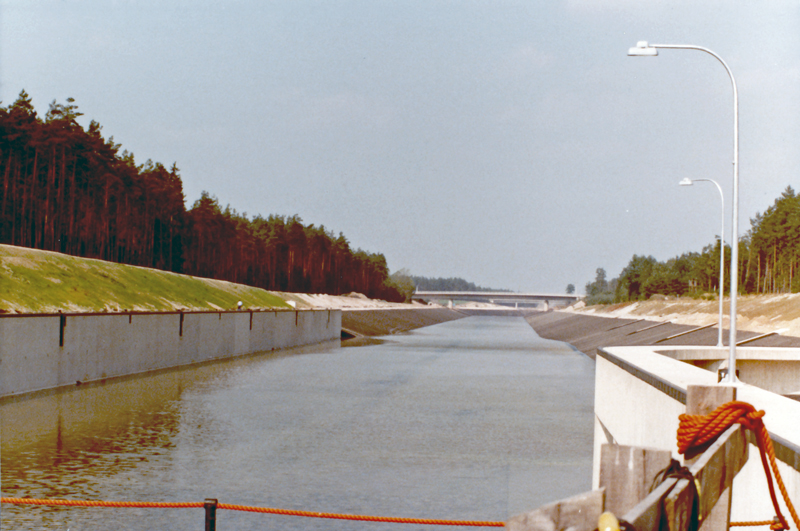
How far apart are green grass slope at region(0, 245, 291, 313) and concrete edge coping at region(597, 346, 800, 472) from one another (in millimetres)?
22114

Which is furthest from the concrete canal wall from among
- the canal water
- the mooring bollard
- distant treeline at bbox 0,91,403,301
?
distant treeline at bbox 0,91,403,301

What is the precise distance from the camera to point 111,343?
32.7 meters

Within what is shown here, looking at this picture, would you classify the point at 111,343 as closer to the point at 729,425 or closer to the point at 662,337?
the point at 729,425

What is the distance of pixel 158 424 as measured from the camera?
2239 cm

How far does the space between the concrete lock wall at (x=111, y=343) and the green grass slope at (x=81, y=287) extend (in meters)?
2.33

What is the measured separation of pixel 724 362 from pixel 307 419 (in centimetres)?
1186

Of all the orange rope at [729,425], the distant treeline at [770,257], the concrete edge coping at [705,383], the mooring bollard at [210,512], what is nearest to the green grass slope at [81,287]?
the concrete edge coping at [705,383]

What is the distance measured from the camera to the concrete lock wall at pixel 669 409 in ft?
22.8

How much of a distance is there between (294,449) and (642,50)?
12602 mm

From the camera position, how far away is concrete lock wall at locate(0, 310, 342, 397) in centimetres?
2567

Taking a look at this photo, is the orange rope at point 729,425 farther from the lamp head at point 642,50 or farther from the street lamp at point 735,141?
the lamp head at point 642,50

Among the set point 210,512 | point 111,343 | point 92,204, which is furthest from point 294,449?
point 92,204

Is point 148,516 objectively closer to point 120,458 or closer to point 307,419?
point 120,458

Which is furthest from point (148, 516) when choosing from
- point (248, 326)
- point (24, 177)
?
point (24, 177)
